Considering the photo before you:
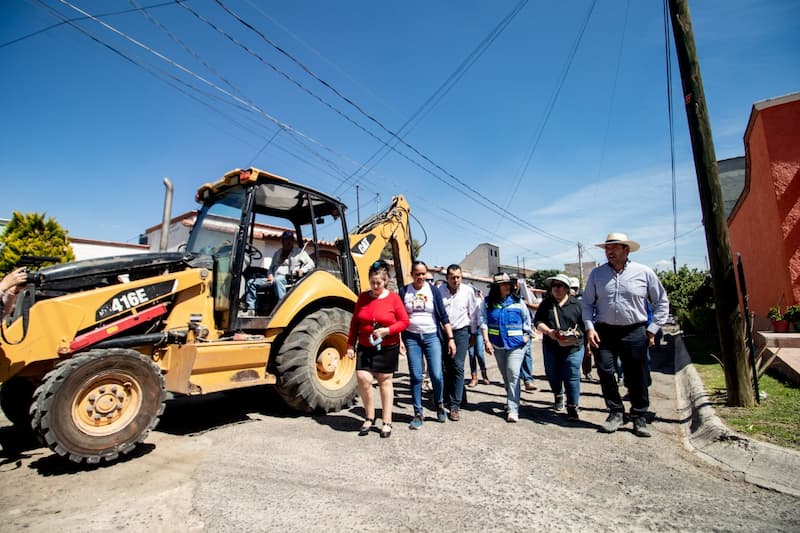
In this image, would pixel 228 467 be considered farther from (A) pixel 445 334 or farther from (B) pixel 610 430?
(B) pixel 610 430

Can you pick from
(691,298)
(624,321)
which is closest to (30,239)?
(624,321)

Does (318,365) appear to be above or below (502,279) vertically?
below

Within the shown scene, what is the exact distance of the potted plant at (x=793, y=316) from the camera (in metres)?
8.05

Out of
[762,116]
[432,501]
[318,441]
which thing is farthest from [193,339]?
[762,116]

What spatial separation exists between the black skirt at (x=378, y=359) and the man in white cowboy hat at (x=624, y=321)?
203cm

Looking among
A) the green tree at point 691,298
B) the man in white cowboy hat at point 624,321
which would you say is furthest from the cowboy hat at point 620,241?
the green tree at point 691,298

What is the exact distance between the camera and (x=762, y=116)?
9.02 m

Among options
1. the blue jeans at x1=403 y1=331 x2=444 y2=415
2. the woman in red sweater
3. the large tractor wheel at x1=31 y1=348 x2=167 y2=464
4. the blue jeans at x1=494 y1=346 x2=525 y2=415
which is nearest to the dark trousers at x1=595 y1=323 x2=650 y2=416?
the blue jeans at x1=494 y1=346 x2=525 y2=415

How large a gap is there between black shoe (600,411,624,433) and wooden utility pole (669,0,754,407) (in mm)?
1273

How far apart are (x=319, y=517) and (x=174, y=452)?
6.50 feet

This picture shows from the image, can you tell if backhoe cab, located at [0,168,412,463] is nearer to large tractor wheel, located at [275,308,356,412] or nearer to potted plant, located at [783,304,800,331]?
large tractor wheel, located at [275,308,356,412]

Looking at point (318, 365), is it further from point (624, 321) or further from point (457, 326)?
point (624, 321)

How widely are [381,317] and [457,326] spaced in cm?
129

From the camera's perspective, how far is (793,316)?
26.6ft
